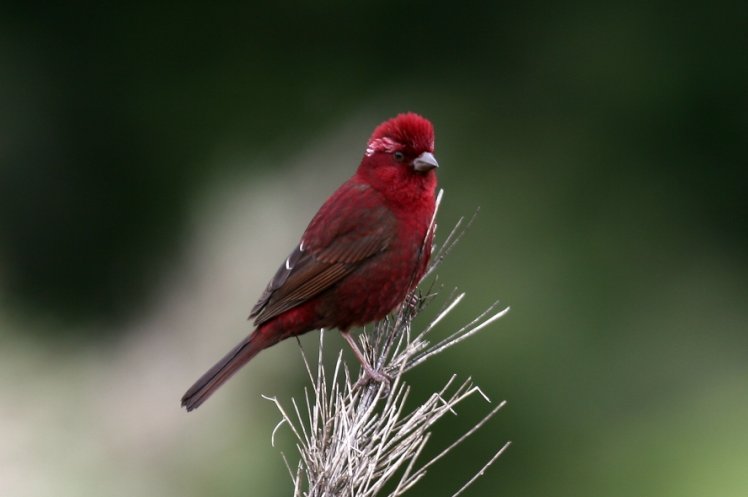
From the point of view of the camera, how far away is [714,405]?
6.39m

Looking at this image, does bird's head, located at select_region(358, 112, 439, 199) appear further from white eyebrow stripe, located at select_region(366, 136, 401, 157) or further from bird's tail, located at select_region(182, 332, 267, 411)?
bird's tail, located at select_region(182, 332, 267, 411)

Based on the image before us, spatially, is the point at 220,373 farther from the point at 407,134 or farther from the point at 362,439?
the point at 362,439

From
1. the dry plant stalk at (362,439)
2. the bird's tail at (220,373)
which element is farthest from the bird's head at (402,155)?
the dry plant stalk at (362,439)

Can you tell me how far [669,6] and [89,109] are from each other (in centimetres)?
464

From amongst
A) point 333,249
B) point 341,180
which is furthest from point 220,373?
point 341,180

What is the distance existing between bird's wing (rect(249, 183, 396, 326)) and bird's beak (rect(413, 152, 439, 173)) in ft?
0.59

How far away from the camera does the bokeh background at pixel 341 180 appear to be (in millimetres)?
6387

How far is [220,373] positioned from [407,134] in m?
0.96

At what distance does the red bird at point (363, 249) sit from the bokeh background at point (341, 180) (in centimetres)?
226

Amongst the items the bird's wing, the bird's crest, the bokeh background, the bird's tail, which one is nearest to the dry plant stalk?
the bird's tail

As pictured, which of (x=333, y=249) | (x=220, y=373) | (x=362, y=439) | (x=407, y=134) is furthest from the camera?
(x=333, y=249)

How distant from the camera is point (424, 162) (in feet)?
12.0

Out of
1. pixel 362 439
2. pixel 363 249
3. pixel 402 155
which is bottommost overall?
pixel 362 439

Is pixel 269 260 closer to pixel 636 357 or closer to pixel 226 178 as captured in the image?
pixel 226 178
